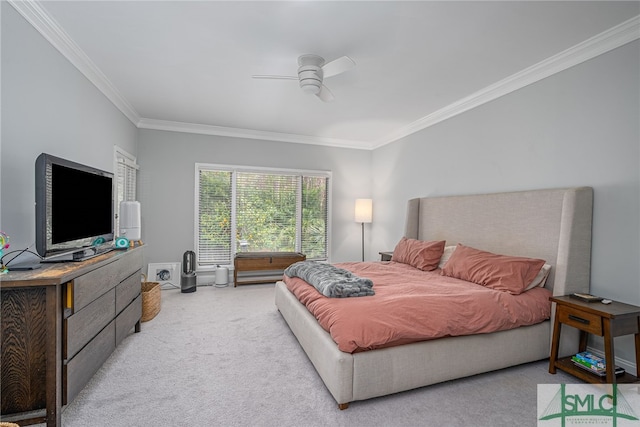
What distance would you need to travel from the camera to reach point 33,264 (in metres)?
1.79

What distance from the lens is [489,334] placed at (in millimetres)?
2311

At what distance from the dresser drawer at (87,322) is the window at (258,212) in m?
2.87

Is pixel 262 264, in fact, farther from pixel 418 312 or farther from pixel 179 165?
pixel 418 312

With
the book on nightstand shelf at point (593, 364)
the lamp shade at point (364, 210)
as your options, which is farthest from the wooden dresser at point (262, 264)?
the book on nightstand shelf at point (593, 364)

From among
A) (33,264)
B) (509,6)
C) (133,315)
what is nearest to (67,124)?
(33,264)

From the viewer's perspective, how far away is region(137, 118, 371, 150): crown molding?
4.82 meters

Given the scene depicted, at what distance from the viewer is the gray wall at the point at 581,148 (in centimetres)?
231

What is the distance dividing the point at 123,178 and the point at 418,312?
13.4ft

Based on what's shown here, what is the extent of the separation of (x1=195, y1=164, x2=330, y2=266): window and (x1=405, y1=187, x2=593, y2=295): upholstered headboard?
2.26m

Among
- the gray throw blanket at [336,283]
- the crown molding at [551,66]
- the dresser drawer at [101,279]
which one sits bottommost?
the gray throw blanket at [336,283]

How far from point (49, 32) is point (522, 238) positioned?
4.38 meters

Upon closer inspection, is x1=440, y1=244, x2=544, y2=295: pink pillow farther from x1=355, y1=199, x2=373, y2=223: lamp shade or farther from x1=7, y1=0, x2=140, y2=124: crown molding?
x1=7, y1=0, x2=140, y2=124: crown molding

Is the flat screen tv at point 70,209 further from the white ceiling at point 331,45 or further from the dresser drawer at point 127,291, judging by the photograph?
the white ceiling at point 331,45

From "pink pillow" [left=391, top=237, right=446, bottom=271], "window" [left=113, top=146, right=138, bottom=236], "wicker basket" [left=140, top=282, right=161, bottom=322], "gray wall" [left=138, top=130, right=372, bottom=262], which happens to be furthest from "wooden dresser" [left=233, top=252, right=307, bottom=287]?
"pink pillow" [left=391, top=237, right=446, bottom=271]
